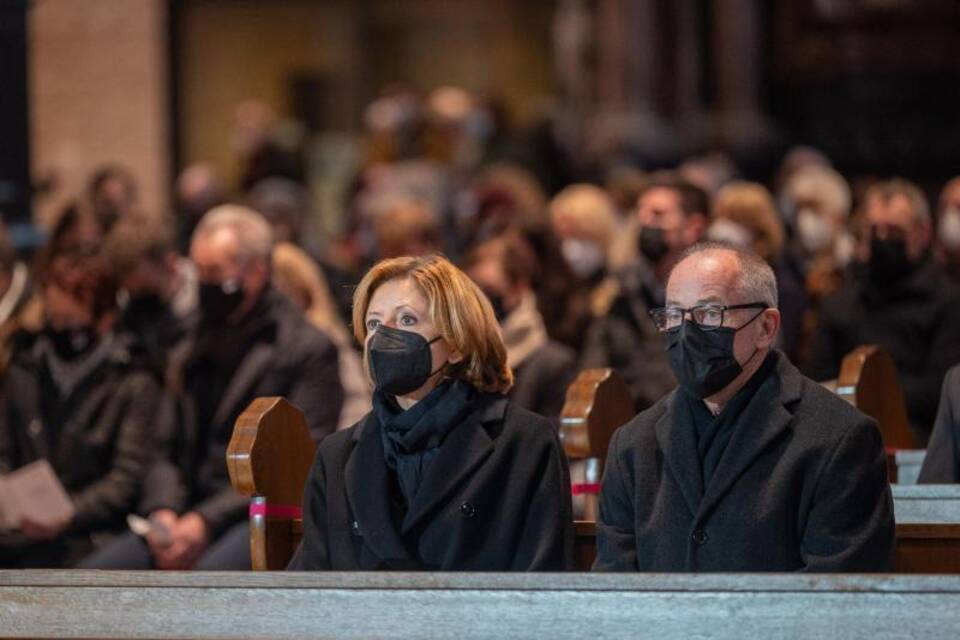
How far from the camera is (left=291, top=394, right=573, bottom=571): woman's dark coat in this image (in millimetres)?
4809

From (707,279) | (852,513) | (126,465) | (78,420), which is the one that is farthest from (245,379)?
(852,513)

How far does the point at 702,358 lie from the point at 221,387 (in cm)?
316

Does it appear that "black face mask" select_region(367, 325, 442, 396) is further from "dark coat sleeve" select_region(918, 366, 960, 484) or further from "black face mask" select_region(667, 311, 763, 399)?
"dark coat sleeve" select_region(918, 366, 960, 484)

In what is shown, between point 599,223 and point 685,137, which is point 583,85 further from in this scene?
point 599,223

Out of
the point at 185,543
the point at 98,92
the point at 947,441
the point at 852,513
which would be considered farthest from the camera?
the point at 98,92

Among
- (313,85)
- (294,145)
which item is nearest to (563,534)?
(294,145)

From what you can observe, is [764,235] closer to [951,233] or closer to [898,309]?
[898,309]

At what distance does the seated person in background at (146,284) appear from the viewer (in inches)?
321

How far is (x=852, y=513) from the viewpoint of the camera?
174 inches

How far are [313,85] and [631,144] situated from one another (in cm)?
465

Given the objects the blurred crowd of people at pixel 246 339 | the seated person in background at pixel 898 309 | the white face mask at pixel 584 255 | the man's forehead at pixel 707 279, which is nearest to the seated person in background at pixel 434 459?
the man's forehead at pixel 707 279

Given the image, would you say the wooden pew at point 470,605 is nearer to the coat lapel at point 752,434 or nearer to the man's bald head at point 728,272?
the coat lapel at point 752,434

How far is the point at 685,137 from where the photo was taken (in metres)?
16.0

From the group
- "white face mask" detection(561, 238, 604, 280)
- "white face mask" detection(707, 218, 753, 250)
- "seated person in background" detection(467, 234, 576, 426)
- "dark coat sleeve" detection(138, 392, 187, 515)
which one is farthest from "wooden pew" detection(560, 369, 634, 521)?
"white face mask" detection(561, 238, 604, 280)
